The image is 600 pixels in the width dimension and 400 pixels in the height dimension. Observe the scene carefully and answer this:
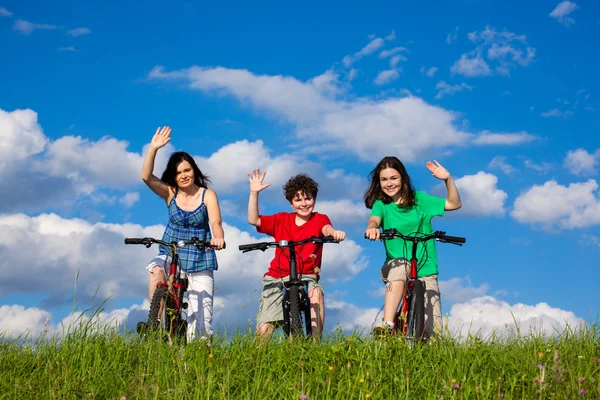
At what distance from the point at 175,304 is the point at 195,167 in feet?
7.40

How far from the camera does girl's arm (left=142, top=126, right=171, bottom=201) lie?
9312mm

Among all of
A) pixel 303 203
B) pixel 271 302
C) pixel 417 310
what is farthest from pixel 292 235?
pixel 417 310

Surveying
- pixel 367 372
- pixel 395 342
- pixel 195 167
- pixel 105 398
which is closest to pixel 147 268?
pixel 195 167

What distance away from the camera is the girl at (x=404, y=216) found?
28.5 feet

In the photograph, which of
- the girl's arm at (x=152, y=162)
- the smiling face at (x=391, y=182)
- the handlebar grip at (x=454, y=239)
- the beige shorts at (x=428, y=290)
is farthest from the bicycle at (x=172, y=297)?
the handlebar grip at (x=454, y=239)

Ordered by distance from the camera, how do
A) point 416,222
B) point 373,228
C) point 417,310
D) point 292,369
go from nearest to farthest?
point 292,369 → point 417,310 → point 373,228 → point 416,222

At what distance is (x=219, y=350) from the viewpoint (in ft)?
23.4

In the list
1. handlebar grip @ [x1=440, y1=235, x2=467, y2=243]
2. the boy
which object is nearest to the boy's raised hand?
the boy

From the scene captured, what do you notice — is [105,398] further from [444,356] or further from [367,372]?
[444,356]

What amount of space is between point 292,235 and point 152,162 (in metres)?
2.30

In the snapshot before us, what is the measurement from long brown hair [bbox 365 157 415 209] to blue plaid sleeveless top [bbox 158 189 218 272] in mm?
2424

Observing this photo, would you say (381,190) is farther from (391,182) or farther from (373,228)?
(373,228)

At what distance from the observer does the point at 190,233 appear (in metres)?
9.40

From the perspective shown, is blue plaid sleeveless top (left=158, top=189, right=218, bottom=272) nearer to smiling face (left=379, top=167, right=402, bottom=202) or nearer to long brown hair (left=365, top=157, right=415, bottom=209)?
long brown hair (left=365, top=157, right=415, bottom=209)
